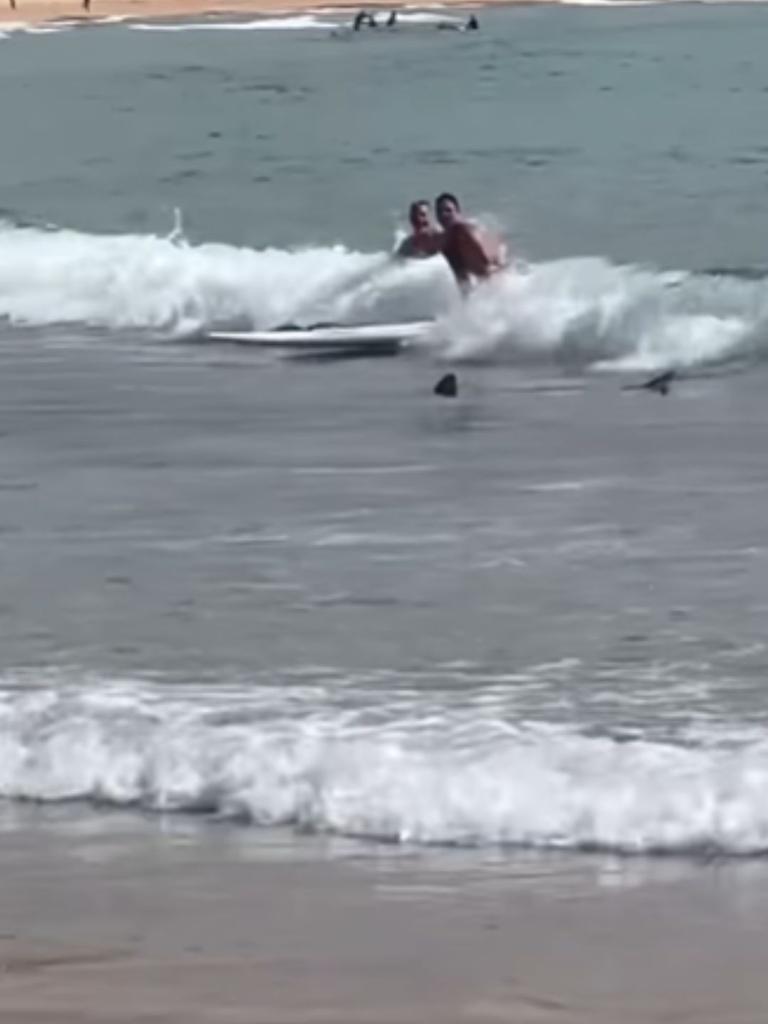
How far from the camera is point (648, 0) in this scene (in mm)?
103250

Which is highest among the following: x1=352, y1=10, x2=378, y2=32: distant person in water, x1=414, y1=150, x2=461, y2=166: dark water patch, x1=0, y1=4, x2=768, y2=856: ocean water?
x1=352, y1=10, x2=378, y2=32: distant person in water

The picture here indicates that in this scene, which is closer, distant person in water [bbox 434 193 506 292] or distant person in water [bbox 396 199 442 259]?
distant person in water [bbox 434 193 506 292]

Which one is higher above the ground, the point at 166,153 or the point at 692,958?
the point at 166,153

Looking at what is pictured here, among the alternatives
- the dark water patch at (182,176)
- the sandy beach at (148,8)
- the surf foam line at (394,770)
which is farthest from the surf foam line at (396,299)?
the sandy beach at (148,8)

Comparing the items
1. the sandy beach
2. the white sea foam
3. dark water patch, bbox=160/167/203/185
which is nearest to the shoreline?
the sandy beach

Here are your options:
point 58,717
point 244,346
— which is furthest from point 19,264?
point 58,717

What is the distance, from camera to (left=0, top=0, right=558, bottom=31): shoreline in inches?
3809

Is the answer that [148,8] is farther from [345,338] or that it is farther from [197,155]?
[345,338]

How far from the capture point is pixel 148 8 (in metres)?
102

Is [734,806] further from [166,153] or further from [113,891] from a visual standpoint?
[166,153]

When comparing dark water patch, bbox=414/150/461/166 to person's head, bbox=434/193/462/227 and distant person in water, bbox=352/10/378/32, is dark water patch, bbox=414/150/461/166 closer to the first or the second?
person's head, bbox=434/193/462/227

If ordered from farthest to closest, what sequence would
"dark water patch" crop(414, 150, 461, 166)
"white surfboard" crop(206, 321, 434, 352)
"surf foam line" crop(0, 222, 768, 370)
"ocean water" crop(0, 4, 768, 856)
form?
"dark water patch" crop(414, 150, 461, 166) → "surf foam line" crop(0, 222, 768, 370) → "white surfboard" crop(206, 321, 434, 352) → "ocean water" crop(0, 4, 768, 856)

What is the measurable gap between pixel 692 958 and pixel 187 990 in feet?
3.22

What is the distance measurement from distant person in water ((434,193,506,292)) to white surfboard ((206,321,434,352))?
459 mm
